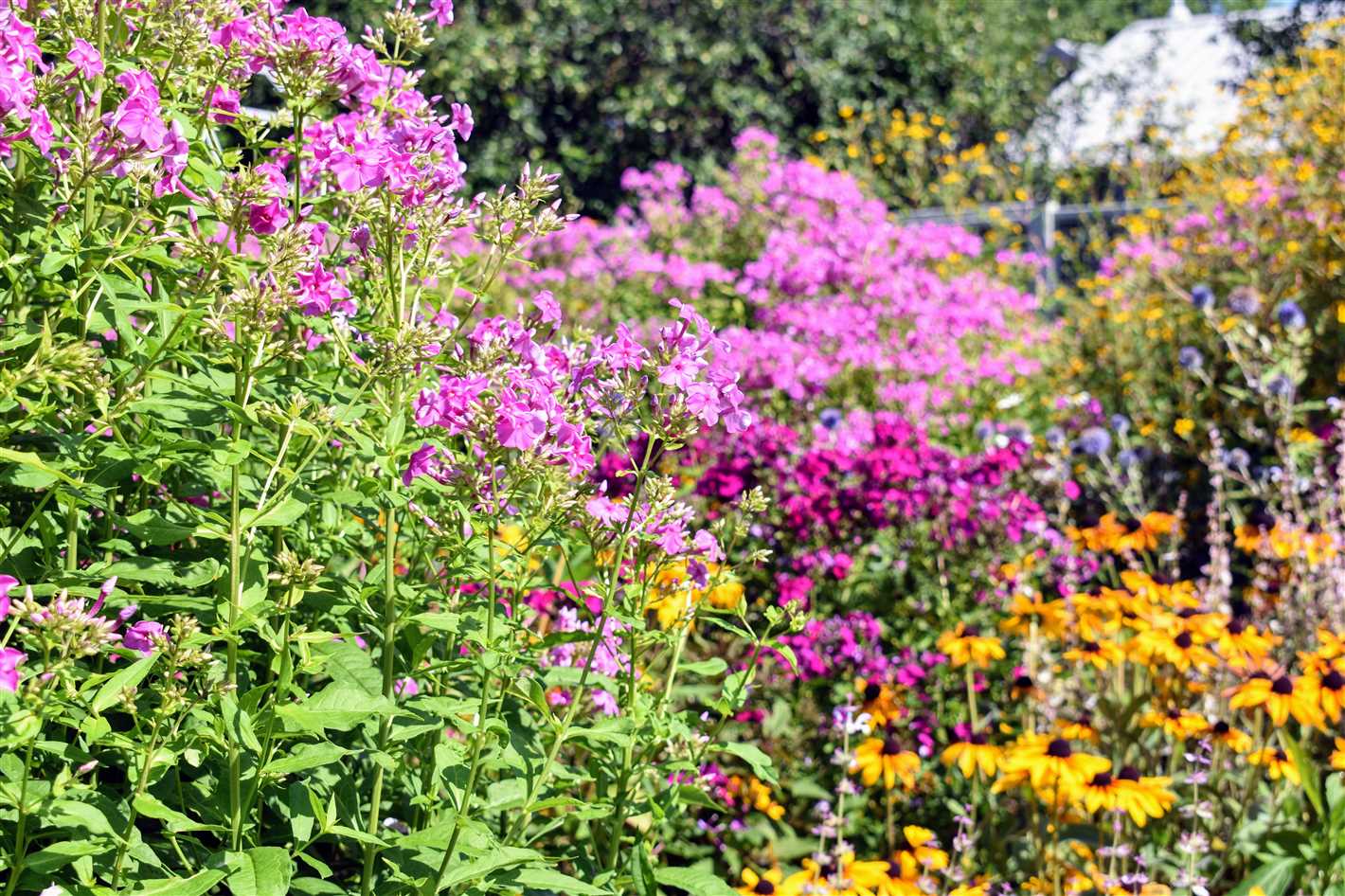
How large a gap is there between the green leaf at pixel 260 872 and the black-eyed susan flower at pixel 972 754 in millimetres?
1578

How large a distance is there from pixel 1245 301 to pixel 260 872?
5058 millimetres

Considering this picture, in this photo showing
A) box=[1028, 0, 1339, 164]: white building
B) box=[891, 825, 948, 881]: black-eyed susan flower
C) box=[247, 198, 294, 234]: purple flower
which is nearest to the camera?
box=[247, 198, 294, 234]: purple flower

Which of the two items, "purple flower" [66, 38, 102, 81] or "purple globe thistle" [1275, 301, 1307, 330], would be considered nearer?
"purple flower" [66, 38, 102, 81]

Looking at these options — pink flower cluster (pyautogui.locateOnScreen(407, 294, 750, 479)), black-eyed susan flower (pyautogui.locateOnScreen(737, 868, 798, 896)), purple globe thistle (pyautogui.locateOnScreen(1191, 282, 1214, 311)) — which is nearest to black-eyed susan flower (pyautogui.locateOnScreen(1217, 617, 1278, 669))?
black-eyed susan flower (pyautogui.locateOnScreen(737, 868, 798, 896))

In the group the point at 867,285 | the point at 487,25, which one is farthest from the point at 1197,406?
the point at 487,25

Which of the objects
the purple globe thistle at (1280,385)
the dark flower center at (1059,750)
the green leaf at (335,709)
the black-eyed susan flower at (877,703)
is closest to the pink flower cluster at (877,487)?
the black-eyed susan flower at (877,703)

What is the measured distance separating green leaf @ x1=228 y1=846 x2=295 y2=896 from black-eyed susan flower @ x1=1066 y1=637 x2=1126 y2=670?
195 centimetres

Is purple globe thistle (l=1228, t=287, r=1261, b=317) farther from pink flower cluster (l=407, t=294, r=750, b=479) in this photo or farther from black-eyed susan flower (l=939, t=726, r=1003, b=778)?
pink flower cluster (l=407, t=294, r=750, b=479)

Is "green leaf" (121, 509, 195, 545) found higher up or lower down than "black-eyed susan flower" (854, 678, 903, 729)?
higher up

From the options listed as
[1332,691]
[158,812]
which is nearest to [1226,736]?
[1332,691]

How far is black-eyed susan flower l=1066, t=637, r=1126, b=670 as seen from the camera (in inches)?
112

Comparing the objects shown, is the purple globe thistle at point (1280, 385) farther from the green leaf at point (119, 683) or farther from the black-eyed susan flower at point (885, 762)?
the green leaf at point (119, 683)

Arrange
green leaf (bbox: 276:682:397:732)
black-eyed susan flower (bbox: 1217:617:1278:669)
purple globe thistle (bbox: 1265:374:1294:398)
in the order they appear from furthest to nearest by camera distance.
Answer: purple globe thistle (bbox: 1265:374:1294:398) < black-eyed susan flower (bbox: 1217:617:1278:669) < green leaf (bbox: 276:682:397:732)

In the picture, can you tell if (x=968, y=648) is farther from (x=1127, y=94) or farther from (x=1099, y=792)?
(x=1127, y=94)
